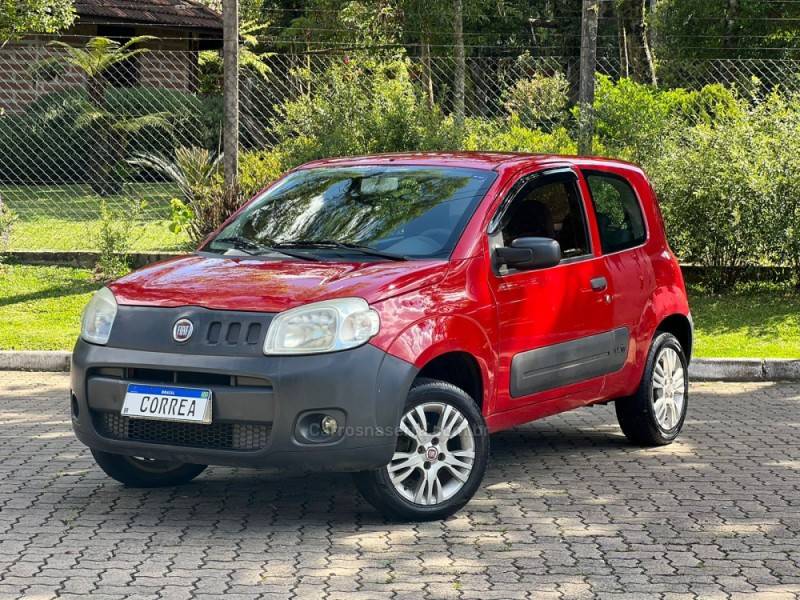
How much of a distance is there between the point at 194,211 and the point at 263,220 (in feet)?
25.9

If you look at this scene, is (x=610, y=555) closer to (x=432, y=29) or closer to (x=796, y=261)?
(x=796, y=261)

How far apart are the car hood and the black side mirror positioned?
431 millimetres

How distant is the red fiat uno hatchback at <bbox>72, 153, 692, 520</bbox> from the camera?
639 cm

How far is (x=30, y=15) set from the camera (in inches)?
722

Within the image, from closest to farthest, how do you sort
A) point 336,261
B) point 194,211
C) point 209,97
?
point 336,261, point 194,211, point 209,97

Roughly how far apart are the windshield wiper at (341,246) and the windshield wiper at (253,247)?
0.22 feet

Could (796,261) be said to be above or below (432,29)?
below

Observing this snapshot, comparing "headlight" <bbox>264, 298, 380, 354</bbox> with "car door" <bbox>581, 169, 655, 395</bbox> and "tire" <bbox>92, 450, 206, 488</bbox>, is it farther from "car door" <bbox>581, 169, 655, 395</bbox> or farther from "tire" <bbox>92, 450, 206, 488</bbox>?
"car door" <bbox>581, 169, 655, 395</bbox>

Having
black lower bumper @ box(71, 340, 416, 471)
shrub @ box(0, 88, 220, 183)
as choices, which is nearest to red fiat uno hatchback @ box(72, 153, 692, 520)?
black lower bumper @ box(71, 340, 416, 471)

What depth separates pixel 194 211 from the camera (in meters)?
15.7

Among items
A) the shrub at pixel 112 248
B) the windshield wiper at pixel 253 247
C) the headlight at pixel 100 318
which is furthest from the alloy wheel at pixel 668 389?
the shrub at pixel 112 248

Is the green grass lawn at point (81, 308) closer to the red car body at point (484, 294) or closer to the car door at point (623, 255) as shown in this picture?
the car door at point (623, 255)

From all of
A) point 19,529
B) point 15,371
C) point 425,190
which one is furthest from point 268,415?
point 15,371

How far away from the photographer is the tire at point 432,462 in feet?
21.8
